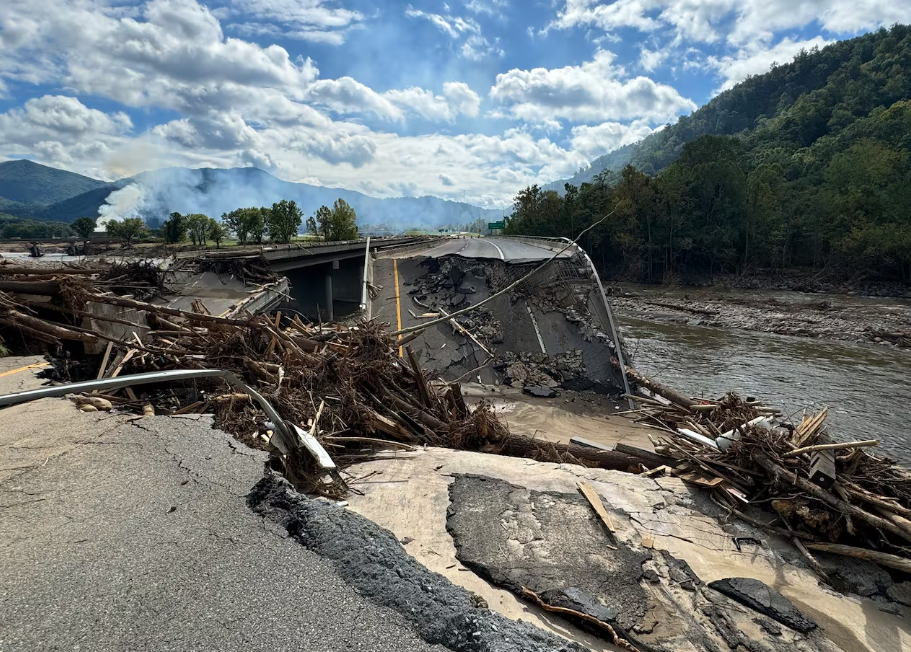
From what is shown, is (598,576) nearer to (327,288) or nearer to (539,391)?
(539,391)

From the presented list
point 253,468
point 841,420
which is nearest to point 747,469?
point 253,468

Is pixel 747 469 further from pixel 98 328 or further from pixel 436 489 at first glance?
pixel 98 328

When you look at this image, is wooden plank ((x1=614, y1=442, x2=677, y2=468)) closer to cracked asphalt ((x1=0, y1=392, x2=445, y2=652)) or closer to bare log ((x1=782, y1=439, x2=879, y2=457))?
bare log ((x1=782, y1=439, x2=879, y2=457))

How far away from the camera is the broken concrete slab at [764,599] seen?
11.9 feet

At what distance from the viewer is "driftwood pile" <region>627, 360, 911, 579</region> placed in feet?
15.3

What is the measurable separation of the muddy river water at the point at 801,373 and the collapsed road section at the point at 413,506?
843 centimetres

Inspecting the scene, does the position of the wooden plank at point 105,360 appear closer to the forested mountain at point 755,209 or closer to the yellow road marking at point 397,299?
the yellow road marking at point 397,299

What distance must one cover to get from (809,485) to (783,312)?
31.0 m

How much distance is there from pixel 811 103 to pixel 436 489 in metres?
107

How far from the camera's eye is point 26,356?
7.01 m

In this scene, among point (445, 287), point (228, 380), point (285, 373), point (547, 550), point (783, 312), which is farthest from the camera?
point (783, 312)

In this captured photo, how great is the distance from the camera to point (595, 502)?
475 centimetres

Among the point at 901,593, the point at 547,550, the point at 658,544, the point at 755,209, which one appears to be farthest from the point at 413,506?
the point at 755,209

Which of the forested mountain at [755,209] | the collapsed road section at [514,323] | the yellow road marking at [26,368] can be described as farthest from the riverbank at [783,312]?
the yellow road marking at [26,368]
